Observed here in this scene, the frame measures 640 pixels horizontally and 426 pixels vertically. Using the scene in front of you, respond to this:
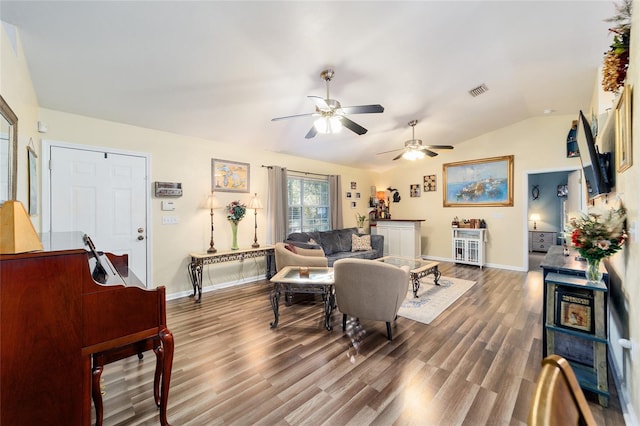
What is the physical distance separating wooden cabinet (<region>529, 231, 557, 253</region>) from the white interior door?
9.54 meters

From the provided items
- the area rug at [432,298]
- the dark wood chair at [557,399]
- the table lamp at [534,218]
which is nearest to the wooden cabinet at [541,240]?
the table lamp at [534,218]

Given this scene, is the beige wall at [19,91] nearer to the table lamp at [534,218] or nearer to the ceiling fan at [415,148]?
the ceiling fan at [415,148]

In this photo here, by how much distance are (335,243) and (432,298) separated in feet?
7.54

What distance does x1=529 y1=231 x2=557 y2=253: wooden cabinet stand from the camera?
7127 millimetres

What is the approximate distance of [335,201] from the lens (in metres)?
6.26

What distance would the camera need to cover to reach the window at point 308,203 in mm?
5641

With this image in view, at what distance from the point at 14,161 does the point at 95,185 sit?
1523mm

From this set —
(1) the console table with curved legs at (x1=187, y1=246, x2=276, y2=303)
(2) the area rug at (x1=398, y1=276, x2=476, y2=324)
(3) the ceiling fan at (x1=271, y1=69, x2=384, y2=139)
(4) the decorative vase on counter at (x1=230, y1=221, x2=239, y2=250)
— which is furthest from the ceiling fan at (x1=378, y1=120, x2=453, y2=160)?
(4) the decorative vase on counter at (x1=230, y1=221, x2=239, y2=250)

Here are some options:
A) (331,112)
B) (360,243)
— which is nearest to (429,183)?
(360,243)

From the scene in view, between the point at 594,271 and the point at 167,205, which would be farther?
the point at 167,205

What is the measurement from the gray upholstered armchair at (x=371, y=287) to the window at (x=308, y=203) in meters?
3.03

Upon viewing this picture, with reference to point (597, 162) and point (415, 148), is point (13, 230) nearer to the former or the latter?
point (597, 162)

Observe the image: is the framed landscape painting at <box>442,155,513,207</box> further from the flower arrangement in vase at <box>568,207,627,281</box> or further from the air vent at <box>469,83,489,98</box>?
the flower arrangement in vase at <box>568,207,627,281</box>

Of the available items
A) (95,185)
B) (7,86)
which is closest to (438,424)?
(7,86)
